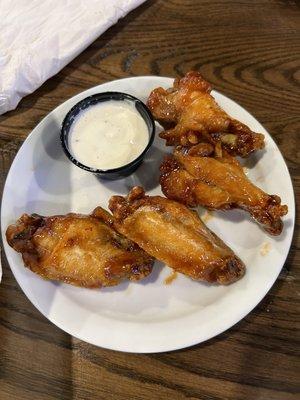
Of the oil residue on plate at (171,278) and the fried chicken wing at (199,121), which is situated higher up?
the fried chicken wing at (199,121)

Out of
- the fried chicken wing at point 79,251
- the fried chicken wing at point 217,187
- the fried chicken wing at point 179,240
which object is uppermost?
the fried chicken wing at point 217,187

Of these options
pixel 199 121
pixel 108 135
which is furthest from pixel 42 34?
pixel 199 121

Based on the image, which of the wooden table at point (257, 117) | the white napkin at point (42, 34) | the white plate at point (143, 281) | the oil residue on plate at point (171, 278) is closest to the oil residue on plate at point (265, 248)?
the white plate at point (143, 281)

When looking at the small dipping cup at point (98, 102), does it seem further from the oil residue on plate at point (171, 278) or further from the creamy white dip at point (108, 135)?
the oil residue on plate at point (171, 278)

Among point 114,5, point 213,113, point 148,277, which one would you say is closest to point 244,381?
point 148,277

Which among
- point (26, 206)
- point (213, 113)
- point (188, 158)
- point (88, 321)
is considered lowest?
point (88, 321)

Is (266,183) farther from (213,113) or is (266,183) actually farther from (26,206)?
(26,206)
